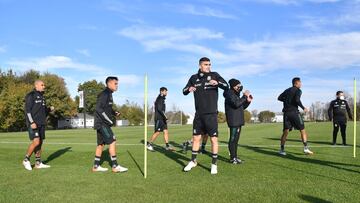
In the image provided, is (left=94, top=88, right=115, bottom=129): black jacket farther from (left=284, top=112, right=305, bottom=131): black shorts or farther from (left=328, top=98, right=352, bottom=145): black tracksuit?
(left=328, top=98, right=352, bottom=145): black tracksuit

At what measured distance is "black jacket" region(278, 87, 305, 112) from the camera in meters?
12.7

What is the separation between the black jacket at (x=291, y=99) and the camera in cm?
1268

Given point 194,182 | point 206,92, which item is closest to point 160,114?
point 206,92

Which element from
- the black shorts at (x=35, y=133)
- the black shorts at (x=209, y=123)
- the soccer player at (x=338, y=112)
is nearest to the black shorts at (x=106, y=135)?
the black shorts at (x=35, y=133)

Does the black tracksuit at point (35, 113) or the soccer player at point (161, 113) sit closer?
the black tracksuit at point (35, 113)

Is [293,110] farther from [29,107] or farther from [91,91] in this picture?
[91,91]

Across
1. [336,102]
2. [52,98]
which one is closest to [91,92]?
[52,98]

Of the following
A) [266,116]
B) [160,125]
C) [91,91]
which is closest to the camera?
[160,125]

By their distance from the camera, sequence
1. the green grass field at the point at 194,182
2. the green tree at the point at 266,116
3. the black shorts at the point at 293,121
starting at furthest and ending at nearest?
the green tree at the point at 266,116
the black shorts at the point at 293,121
the green grass field at the point at 194,182

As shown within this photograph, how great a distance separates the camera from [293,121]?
12766 millimetres

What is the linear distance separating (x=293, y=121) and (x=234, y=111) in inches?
108

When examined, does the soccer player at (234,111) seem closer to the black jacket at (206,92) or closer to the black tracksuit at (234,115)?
the black tracksuit at (234,115)

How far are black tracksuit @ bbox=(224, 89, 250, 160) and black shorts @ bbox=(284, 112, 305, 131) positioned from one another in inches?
94.1

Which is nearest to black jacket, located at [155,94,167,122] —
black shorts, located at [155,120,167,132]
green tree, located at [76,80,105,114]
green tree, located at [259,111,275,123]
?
black shorts, located at [155,120,167,132]
